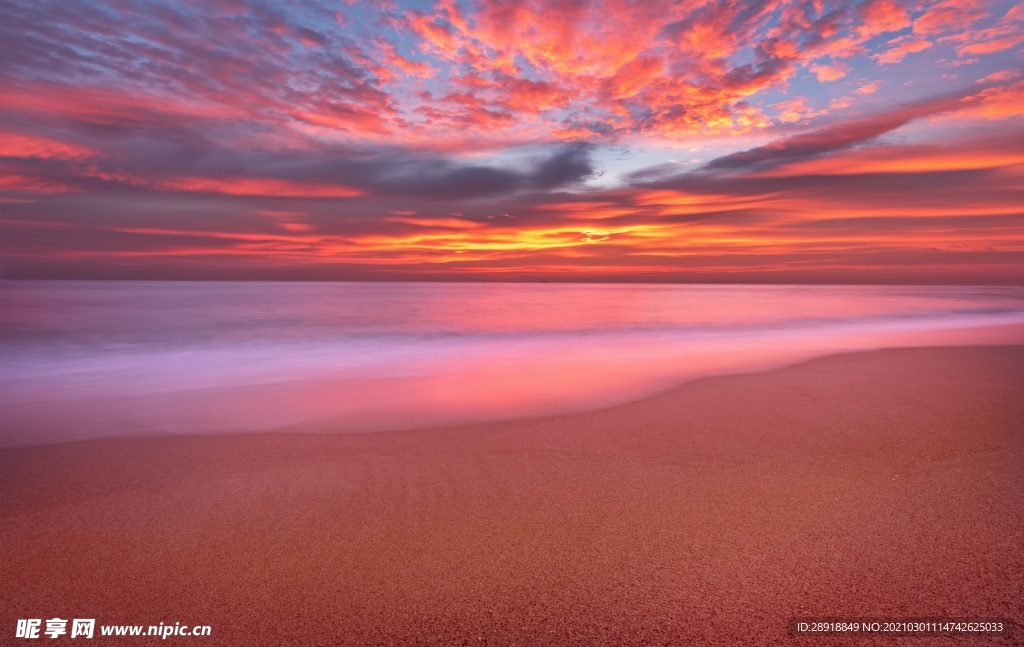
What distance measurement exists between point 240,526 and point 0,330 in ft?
75.4

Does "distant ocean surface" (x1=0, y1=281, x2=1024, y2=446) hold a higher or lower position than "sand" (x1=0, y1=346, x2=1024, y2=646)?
higher

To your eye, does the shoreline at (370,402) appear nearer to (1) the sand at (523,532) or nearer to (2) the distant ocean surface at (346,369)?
(2) the distant ocean surface at (346,369)

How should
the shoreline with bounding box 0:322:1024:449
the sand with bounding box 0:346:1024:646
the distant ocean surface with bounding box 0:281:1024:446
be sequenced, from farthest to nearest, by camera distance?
the distant ocean surface with bounding box 0:281:1024:446, the shoreline with bounding box 0:322:1024:449, the sand with bounding box 0:346:1024:646

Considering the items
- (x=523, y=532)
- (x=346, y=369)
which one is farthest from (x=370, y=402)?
(x=523, y=532)

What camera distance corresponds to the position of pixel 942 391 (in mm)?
7113

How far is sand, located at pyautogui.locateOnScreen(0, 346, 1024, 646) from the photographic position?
2555 millimetres

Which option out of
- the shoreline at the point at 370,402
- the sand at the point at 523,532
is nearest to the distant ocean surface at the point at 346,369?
the shoreline at the point at 370,402

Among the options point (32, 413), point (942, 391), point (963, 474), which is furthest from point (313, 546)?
point (942, 391)

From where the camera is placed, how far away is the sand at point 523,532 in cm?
255

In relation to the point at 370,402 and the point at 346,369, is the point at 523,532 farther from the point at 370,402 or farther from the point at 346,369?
the point at 346,369

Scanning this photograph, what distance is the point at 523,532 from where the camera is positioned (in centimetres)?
332

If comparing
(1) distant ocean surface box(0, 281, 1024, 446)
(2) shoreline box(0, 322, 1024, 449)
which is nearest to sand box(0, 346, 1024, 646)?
(2) shoreline box(0, 322, 1024, 449)

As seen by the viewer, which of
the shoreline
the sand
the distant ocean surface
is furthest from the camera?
the distant ocean surface

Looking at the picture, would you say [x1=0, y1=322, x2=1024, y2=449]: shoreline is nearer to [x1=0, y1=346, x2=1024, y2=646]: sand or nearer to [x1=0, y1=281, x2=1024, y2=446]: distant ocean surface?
[x1=0, y1=281, x2=1024, y2=446]: distant ocean surface
